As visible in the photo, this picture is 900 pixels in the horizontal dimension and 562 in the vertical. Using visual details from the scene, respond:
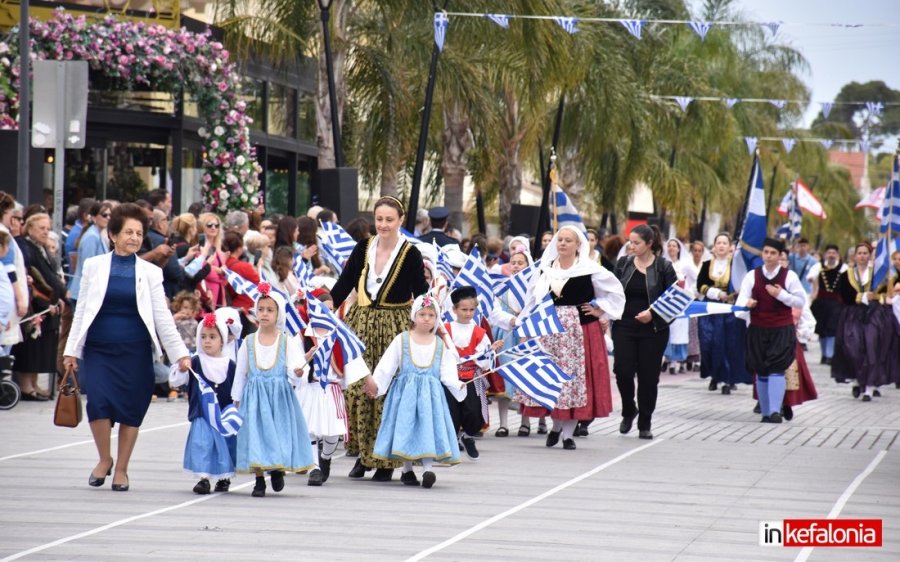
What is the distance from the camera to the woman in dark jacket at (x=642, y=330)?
1434 centimetres

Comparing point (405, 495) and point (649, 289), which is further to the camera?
point (649, 289)

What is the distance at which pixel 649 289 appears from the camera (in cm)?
1445

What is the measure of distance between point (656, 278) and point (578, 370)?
147 cm

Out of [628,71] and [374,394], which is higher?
[628,71]

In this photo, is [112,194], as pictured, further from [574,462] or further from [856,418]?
[574,462]

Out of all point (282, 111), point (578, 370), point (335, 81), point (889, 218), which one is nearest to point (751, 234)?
point (889, 218)

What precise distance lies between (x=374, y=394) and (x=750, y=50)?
2181 inches

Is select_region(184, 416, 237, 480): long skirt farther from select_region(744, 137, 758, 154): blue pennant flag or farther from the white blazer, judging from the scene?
select_region(744, 137, 758, 154): blue pennant flag

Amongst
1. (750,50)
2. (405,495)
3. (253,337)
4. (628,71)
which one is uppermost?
(750,50)

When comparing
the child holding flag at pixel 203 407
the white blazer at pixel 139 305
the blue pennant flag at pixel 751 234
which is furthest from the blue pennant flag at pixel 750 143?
the white blazer at pixel 139 305

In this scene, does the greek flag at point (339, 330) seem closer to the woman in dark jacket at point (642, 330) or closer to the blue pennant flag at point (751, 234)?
the woman in dark jacket at point (642, 330)

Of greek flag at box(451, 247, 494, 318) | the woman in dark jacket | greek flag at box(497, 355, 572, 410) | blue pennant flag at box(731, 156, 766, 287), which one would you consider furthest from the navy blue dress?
blue pennant flag at box(731, 156, 766, 287)

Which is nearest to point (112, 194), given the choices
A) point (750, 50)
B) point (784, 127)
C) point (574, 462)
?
point (574, 462)

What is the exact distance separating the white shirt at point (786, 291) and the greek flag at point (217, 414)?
7.61 metres
